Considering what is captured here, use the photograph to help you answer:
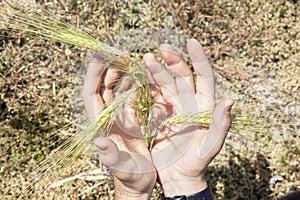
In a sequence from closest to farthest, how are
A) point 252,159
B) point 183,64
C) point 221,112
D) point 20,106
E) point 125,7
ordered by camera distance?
point 221,112
point 183,64
point 252,159
point 20,106
point 125,7

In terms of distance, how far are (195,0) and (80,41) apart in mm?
1128

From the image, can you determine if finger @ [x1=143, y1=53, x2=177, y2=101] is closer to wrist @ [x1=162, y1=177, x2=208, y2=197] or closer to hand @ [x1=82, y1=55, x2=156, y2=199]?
hand @ [x1=82, y1=55, x2=156, y2=199]

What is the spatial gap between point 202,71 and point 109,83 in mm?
282

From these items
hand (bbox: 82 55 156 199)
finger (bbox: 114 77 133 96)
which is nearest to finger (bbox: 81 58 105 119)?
hand (bbox: 82 55 156 199)

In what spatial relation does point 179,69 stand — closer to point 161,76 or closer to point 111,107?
point 161,76

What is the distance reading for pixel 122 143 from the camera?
149 centimetres

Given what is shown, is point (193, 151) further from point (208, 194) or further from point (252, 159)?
point (252, 159)

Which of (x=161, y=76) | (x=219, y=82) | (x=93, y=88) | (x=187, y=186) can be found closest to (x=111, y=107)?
(x=93, y=88)

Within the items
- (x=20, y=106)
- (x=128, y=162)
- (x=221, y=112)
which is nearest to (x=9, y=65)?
(x=20, y=106)

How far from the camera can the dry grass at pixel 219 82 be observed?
2.20 meters

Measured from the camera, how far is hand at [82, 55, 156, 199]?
138cm

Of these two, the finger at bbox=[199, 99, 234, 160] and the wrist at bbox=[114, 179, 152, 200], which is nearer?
the finger at bbox=[199, 99, 234, 160]

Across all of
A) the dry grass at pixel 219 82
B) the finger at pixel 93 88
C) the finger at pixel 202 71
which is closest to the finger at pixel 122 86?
the finger at pixel 93 88

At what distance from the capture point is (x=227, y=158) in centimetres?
221
